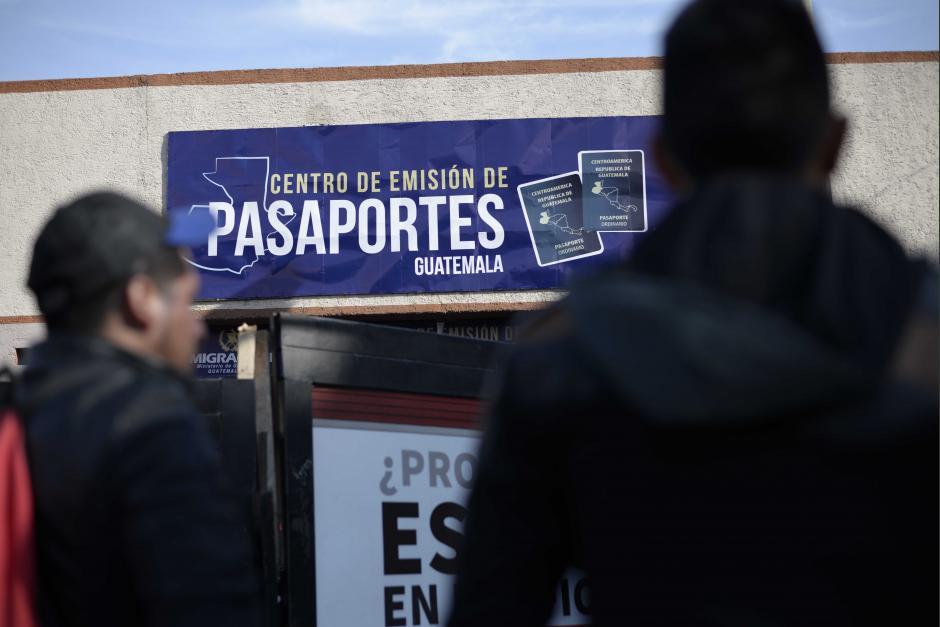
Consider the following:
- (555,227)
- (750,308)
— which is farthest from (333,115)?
(750,308)

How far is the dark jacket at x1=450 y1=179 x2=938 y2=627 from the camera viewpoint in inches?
40.8

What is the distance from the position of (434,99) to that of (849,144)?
17.2 feet

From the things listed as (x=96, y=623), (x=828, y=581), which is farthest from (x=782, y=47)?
(x=96, y=623)

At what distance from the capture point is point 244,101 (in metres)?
13.2

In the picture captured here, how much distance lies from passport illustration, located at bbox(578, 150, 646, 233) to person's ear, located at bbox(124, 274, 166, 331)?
11043 mm

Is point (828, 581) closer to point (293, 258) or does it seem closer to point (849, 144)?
point (293, 258)

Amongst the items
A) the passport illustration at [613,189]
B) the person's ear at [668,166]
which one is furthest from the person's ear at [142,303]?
the passport illustration at [613,189]

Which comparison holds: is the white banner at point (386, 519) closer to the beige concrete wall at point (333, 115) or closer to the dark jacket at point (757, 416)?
the dark jacket at point (757, 416)

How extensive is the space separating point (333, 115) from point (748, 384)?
1253cm

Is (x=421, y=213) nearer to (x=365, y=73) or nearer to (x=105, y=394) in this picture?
(x=365, y=73)

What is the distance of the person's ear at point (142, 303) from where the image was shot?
1.80 m

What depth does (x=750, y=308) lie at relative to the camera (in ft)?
3.47

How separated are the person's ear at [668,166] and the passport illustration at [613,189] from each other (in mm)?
11395

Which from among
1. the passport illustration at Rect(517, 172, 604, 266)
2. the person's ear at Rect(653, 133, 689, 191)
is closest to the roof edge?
the passport illustration at Rect(517, 172, 604, 266)
